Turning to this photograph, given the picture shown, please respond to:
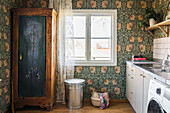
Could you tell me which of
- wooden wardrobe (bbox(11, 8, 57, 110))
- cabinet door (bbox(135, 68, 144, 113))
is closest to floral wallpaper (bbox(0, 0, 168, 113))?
wooden wardrobe (bbox(11, 8, 57, 110))

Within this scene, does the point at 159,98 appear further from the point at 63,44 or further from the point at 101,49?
the point at 63,44

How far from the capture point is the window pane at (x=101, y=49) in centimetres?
404

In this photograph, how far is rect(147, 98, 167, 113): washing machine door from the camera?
5.53 ft

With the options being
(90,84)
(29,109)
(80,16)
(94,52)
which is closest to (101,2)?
(80,16)

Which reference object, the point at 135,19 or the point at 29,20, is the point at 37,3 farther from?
the point at 135,19

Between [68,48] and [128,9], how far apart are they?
1.58 metres

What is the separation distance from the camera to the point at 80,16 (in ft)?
13.2

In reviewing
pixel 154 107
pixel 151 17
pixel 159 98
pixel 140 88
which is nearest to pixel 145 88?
pixel 140 88

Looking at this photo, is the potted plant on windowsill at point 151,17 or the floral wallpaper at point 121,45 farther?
the floral wallpaper at point 121,45

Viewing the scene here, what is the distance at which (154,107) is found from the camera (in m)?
1.88

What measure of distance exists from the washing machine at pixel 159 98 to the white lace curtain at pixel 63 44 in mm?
2173

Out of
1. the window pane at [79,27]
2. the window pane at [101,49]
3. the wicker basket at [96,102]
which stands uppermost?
the window pane at [79,27]

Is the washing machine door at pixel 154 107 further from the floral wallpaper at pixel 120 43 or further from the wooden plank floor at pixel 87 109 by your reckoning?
the floral wallpaper at pixel 120 43

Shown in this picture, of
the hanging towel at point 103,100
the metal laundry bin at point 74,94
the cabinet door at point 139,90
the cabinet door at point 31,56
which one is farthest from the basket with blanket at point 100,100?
the cabinet door at point 31,56
